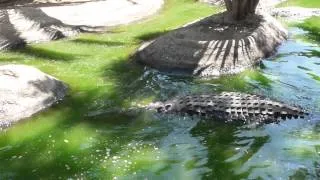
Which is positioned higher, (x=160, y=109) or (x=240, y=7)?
(x=240, y=7)

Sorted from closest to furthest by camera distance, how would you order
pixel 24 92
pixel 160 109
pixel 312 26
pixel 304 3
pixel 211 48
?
pixel 160 109 → pixel 24 92 → pixel 211 48 → pixel 312 26 → pixel 304 3

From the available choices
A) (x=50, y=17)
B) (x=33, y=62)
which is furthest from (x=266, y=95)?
(x=50, y=17)

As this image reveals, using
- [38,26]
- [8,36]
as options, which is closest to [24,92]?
[8,36]

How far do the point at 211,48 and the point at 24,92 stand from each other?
3148 mm

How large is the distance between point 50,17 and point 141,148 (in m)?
5.71

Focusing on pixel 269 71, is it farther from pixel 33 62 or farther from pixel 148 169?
pixel 33 62

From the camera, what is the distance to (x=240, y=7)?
948cm

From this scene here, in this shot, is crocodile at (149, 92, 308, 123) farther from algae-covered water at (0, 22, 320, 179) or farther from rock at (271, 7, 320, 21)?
rock at (271, 7, 320, 21)

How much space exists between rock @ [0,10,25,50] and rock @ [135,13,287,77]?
8.33 feet

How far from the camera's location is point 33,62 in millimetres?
8711

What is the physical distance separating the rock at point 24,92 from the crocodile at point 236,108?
164 centimetres

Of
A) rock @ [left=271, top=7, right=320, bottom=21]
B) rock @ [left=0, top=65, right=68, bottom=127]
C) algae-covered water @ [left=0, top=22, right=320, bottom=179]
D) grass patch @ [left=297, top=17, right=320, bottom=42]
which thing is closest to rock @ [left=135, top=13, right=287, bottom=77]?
algae-covered water @ [left=0, top=22, right=320, bottom=179]

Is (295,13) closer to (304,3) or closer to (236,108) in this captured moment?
(304,3)

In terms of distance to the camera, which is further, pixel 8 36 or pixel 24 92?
pixel 8 36
